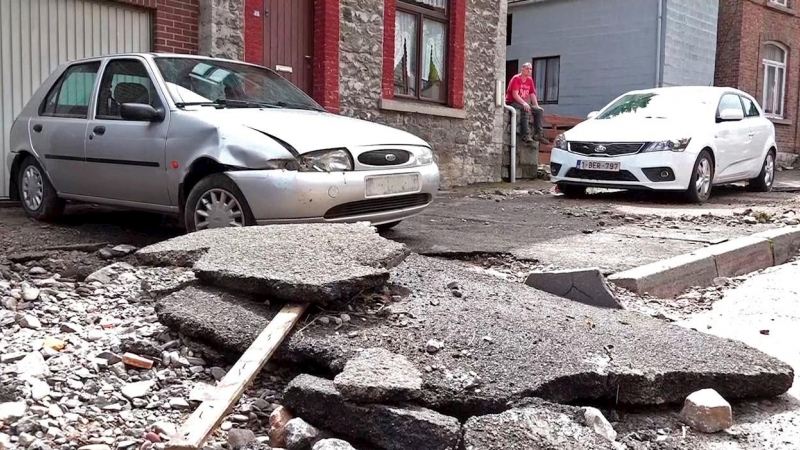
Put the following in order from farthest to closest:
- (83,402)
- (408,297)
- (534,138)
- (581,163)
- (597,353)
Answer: (534,138) < (581,163) < (408,297) < (597,353) < (83,402)

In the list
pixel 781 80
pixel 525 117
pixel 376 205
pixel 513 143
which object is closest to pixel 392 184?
pixel 376 205

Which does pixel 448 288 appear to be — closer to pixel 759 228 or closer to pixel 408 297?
pixel 408 297

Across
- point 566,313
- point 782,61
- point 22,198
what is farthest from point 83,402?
point 782,61

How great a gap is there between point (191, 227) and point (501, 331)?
2945 millimetres

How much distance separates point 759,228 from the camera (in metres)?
7.84

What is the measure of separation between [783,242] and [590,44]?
47.6 feet

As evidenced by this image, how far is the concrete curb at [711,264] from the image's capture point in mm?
5254

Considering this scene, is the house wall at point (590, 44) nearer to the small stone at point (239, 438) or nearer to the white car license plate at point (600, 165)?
the white car license plate at point (600, 165)

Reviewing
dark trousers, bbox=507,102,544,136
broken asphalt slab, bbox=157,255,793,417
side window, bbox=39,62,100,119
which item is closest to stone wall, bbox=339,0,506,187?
dark trousers, bbox=507,102,544,136

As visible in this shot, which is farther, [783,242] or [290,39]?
[290,39]

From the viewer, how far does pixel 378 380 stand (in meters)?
2.98

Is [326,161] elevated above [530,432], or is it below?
above

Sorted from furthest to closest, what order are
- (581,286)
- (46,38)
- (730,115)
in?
1. (730,115)
2. (46,38)
3. (581,286)

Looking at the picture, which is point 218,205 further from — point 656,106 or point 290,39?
point 656,106
